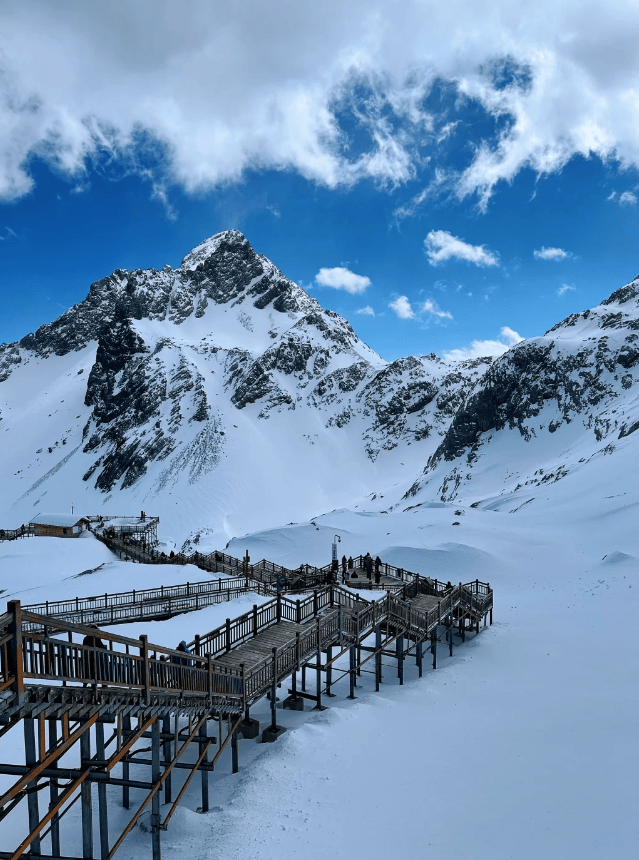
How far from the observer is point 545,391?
83500 mm

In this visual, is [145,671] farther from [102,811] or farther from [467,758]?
[467,758]

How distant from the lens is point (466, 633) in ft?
78.1

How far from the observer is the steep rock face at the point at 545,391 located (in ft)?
258

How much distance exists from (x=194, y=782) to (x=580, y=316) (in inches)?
4521

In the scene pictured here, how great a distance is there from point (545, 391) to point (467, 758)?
79771 mm

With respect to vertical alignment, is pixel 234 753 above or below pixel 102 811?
below

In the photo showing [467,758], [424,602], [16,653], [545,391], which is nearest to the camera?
[16,653]

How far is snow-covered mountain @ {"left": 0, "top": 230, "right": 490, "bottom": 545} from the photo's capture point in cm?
9038

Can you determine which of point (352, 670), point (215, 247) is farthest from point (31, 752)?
point (215, 247)

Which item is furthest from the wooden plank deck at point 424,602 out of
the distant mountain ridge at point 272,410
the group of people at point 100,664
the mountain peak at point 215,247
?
the mountain peak at point 215,247

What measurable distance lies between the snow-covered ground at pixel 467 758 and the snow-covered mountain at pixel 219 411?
5247 cm

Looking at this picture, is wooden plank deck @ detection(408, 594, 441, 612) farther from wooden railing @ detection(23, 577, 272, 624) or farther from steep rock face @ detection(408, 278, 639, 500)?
steep rock face @ detection(408, 278, 639, 500)

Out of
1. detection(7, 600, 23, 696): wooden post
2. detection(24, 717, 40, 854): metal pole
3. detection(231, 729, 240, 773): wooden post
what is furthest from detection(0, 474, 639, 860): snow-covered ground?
detection(7, 600, 23, 696): wooden post

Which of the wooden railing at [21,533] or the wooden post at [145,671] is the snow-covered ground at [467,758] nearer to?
the wooden post at [145,671]
